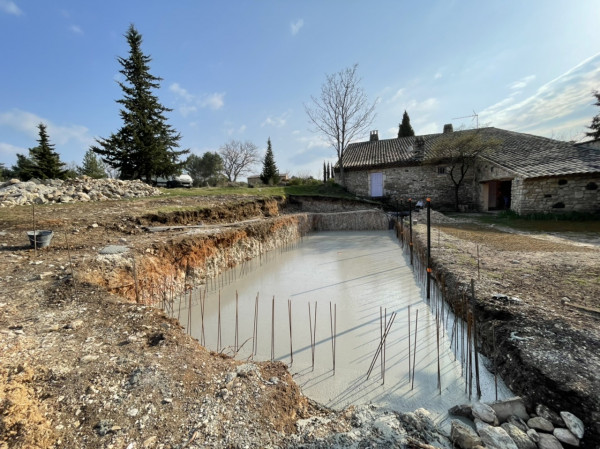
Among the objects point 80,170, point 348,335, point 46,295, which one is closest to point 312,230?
point 348,335

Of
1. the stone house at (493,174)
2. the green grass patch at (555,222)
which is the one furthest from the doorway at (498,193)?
the green grass patch at (555,222)

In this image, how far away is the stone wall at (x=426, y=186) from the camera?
17.5 meters

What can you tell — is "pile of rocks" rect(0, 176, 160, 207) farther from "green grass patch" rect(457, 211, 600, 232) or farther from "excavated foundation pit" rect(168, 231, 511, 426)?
"green grass patch" rect(457, 211, 600, 232)

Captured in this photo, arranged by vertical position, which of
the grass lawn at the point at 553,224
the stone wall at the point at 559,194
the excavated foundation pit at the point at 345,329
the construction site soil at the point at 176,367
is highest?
the stone wall at the point at 559,194

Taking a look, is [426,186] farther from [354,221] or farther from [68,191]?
[68,191]

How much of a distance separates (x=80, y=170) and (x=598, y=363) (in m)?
37.8

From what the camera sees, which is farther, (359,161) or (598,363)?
(359,161)

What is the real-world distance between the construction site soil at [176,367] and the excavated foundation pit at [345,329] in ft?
1.48

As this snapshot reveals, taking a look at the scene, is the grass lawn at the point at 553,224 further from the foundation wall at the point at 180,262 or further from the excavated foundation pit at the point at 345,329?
the foundation wall at the point at 180,262

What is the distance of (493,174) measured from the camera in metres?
14.7

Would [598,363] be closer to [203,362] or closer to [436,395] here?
[436,395]

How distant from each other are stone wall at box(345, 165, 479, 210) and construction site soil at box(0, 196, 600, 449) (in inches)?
548

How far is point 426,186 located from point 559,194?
715 centimetres

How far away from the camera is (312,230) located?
15336mm
